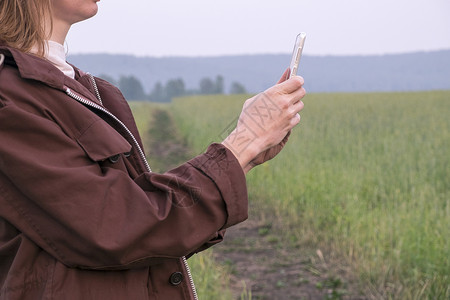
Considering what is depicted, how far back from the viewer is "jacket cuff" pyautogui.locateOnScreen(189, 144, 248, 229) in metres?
0.94

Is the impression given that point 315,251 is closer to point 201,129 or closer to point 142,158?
point 142,158

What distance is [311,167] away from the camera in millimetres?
5832

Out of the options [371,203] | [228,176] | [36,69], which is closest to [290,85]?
[228,176]

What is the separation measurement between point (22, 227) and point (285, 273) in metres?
3.27

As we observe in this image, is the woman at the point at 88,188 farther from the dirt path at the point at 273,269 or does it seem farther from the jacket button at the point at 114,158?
the dirt path at the point at 273,269

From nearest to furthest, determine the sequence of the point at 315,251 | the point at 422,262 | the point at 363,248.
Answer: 1. the point at 422,262
2. the point at 363,248
3. the point at 315,251

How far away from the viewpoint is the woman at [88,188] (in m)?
Answer: 0.87

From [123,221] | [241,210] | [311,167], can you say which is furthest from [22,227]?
[311,167]

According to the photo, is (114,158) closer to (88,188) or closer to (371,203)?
(88,188)

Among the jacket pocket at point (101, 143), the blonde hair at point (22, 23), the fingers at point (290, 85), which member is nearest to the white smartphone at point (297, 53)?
the fingers at point (290, 85)

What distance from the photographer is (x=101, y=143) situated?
3.02 ft

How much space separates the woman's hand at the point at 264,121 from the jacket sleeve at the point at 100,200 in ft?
0.14

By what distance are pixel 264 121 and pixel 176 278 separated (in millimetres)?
335

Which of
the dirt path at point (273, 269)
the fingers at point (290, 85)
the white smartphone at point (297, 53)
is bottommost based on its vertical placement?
the dirt path at point (273, 269)
